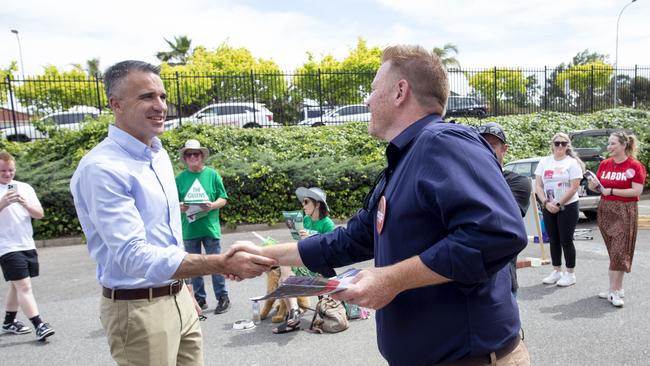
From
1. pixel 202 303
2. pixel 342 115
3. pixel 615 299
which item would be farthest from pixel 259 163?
pixel 615 299

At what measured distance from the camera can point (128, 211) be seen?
2312 mm

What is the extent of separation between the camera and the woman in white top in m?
6.27

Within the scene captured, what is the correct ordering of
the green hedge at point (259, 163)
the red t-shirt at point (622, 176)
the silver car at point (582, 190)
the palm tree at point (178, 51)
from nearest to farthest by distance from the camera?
the red t-shirt at point (622, 176) < the silver car at point (582, 190) < the green hedge at point (259, 163) < the palm tree at point (178, 51)

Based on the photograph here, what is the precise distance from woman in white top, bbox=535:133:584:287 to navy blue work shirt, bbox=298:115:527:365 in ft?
16.5

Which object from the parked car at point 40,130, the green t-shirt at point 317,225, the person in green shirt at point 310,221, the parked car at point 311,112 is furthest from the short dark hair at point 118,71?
the parked car at point 311,112

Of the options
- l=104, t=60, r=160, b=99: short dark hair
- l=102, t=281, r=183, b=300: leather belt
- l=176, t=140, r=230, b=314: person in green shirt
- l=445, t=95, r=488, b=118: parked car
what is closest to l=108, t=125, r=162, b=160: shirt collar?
l=104, t=60, r=160, b=99: short dark hair

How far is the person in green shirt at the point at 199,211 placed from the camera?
597cm

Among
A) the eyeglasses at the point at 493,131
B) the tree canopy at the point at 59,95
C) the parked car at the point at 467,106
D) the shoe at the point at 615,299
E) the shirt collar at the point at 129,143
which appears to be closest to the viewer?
the shirt collar at the point at 129,143

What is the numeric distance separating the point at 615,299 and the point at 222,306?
177 inches

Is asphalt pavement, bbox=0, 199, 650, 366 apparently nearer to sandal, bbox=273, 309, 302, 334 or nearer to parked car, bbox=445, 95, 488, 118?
sandal, bbox=273, 309, 302, 334

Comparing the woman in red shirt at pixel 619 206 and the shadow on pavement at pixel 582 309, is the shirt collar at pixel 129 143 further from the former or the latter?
the woman in red shirt at pixel 619 206

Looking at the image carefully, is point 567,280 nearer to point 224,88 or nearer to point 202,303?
point 202,303

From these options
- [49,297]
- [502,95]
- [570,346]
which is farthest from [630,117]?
[49,297]

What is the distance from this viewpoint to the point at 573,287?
20.6ft
